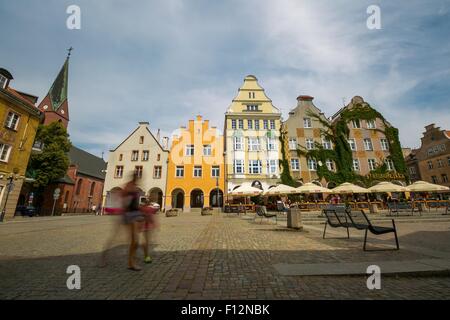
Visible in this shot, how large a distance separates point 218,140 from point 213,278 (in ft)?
103

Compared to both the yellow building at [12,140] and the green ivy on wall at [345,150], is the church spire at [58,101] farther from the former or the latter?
the green ivy on wall at [345,150]

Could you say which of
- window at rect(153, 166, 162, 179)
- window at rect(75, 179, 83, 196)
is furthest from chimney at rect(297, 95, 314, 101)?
window at rect(75, 179, 83, 196)

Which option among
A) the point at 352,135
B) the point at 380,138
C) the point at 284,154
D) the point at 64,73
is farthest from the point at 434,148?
the point at 64,73

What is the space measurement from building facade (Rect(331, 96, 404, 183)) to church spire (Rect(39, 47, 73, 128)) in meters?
50.5

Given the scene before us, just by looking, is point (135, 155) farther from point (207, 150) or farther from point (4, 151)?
point (4, 151)

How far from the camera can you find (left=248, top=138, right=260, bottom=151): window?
32.7m

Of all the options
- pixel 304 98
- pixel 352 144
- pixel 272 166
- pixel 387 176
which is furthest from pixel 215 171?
pixel 387 176

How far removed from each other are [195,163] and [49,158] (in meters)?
19.4

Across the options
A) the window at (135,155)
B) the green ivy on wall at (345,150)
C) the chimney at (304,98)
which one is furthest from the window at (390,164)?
the window at (135,155)

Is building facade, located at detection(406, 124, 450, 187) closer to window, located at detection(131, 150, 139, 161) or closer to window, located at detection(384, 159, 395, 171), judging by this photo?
window, located at detection(384, 159, 395, 171)
